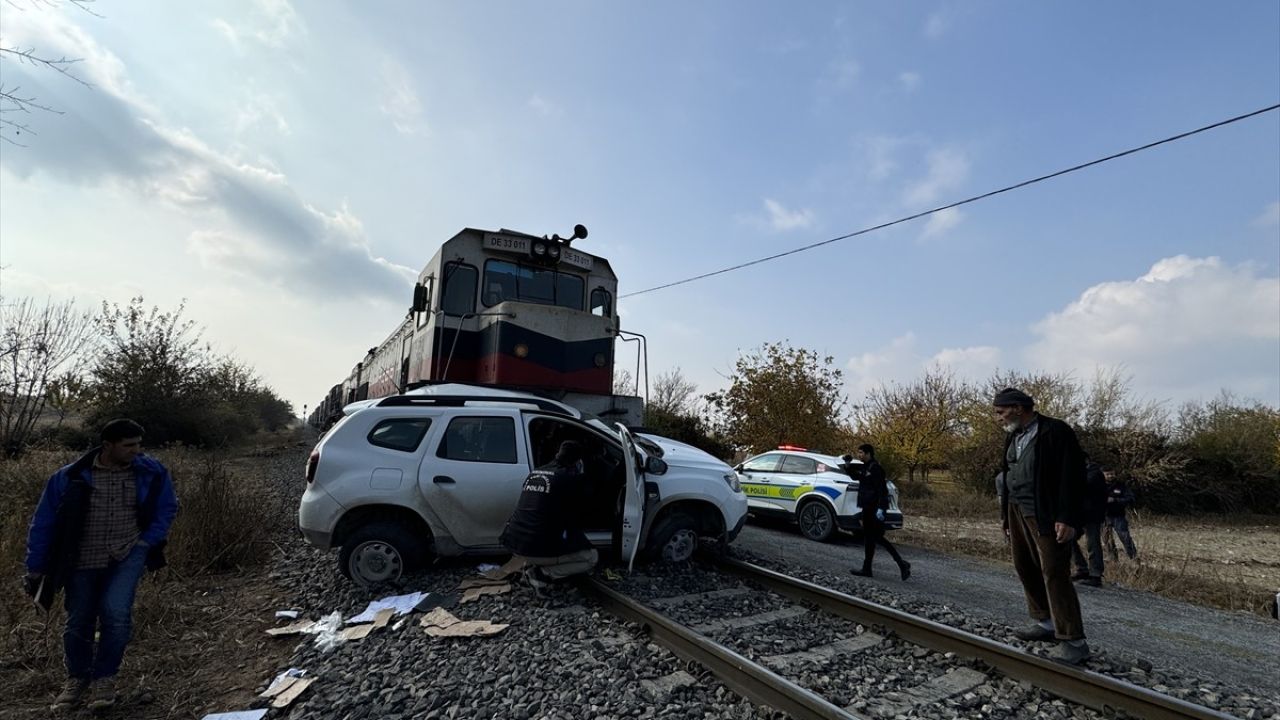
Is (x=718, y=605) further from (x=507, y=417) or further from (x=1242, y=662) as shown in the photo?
(x=1242, y=662)

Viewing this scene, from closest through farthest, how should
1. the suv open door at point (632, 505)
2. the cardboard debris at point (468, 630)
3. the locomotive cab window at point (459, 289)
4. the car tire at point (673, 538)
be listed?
the cardboard debris at point (468, 630), the suv open door at point (632, 505), the car tire at point (673, 538), the locomotive cab window at point (459, 289)

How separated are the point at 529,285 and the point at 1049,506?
276 inches

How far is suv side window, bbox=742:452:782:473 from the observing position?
469 inches

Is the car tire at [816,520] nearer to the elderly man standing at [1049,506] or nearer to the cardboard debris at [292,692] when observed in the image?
the elderly man standing at [1049,506]

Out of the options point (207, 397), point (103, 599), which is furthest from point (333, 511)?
point (207, 397)

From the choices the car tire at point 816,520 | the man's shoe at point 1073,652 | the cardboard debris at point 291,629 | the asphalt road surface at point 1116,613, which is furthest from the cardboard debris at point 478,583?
the car tire at point 816,520

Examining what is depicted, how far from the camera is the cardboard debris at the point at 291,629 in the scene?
482 cm

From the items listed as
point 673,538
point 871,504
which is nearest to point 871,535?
point 871,504

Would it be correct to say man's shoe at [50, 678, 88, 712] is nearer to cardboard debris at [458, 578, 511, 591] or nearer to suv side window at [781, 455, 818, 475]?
cardboard debris at [458, 578, 511, 591]

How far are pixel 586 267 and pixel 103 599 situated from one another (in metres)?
7.00

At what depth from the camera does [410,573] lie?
5.79 meters

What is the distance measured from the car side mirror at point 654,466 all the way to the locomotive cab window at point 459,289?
408cm

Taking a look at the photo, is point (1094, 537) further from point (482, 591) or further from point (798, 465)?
point (482, 591)

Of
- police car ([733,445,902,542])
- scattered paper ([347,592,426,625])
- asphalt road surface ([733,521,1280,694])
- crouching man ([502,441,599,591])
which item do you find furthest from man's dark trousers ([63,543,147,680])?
police car ([733,445,902,542])
